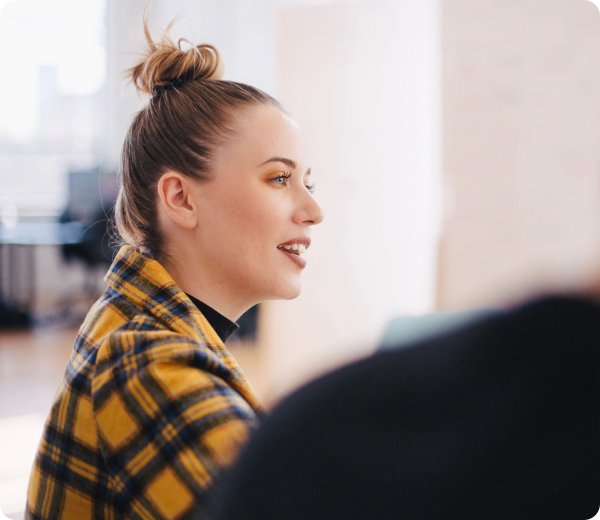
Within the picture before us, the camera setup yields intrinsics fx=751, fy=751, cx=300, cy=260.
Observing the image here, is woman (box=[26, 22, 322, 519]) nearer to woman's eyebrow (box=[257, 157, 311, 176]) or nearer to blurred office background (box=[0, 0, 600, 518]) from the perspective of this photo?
woman's eyebrow (box=[257, 157, 311, 176])

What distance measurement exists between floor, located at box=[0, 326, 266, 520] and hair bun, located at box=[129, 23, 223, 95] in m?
1.81

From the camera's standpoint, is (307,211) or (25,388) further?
(25,388)

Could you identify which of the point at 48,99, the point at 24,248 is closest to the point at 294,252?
the point at 24,248

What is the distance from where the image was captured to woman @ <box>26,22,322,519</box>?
644 mm

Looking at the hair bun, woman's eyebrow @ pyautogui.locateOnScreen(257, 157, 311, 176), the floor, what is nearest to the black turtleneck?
woman's eyebrow @ pyautogui.locateOnScreen(257, 157, 311, 176)

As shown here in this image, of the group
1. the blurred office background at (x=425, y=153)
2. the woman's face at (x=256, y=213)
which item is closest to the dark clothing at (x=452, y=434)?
the woman's face at (x=256, y=213)

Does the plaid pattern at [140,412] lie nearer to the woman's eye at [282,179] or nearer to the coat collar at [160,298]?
the coat collar at [160,298]

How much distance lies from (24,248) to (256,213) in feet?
20.0

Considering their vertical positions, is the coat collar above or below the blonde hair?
below

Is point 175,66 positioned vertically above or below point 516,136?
above

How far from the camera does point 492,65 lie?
11.0 ft

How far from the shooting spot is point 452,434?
28cm

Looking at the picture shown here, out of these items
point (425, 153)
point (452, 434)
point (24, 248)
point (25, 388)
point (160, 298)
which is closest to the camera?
point (452, 434)

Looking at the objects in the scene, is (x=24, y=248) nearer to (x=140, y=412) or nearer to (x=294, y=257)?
(x=294, y=257)
